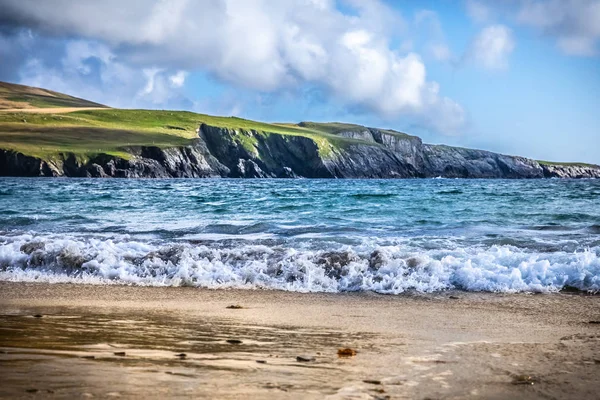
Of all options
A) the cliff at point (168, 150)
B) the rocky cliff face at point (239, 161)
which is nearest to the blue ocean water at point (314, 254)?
the rocky cliff face at point (239, 161)

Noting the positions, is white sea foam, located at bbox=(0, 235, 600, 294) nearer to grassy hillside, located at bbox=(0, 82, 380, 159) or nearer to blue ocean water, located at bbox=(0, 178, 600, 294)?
blue ocean water, located at bbox=(0, 178, 600, 294)

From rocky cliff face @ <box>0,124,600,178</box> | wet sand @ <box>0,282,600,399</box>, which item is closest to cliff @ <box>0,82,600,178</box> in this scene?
rocky cliff face @ <box>0,124,600,178</box>

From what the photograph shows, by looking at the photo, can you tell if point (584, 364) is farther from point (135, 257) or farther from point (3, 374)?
point (135, 257)

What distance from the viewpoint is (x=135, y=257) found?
1210 cm

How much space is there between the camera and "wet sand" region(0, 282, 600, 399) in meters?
4.10

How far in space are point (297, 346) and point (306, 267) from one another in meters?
5.46

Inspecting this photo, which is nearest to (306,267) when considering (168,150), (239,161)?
(168,150)

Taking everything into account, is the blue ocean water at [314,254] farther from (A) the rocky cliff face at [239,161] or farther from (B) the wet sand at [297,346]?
(A) the rocky cliff face at [239,161]

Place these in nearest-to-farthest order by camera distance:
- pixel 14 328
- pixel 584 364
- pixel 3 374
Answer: pixel 3 374 → pixel 584 364 → pixel 14 328

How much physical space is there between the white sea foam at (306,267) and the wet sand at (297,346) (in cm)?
92

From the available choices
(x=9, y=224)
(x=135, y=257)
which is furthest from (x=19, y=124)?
(x=135, y=257)

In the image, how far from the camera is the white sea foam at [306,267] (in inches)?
396

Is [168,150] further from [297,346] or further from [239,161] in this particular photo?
[297,346]

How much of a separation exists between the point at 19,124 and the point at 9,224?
137083 mm
